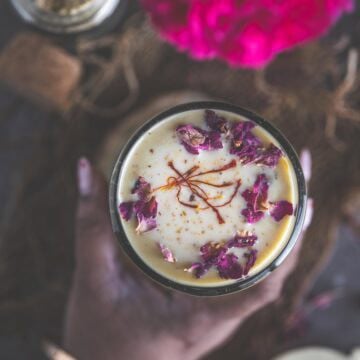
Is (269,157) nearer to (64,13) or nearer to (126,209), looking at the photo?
(126,209)

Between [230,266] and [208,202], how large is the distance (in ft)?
0.19

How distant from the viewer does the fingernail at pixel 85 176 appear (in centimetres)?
70

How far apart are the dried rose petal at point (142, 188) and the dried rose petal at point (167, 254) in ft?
0.15

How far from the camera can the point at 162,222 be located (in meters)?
0.55

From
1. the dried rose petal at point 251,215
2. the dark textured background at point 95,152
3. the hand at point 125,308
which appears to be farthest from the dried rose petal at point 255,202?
the dark textured background at point 95,152

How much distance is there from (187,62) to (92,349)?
37cm

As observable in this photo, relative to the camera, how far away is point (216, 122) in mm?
562

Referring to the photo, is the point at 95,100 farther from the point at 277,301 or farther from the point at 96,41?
the point at 277,301

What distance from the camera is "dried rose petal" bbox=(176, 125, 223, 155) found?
55 cm

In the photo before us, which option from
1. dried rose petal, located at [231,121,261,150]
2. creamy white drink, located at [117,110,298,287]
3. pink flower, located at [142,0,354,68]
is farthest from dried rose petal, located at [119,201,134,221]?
pink flower, located at [142,0,354,68]

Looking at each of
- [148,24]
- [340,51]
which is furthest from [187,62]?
[340,51]

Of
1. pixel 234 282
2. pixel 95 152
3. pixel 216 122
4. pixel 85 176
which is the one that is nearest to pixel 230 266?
pixel 234 282

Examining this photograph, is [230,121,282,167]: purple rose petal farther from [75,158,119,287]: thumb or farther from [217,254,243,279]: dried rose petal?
[75,158,119,287]: thumb

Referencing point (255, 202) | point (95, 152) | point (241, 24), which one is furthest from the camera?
point (95, 152)
